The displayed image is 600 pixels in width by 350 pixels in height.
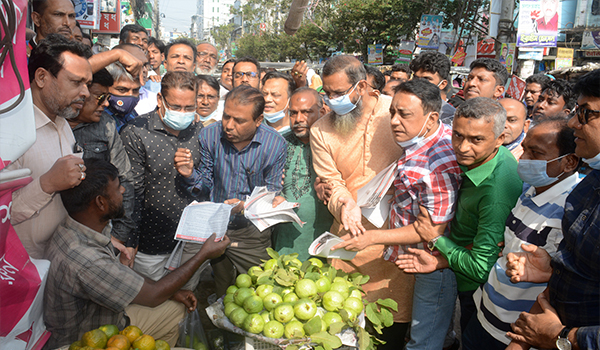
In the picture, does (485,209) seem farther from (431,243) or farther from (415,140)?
(415,140)

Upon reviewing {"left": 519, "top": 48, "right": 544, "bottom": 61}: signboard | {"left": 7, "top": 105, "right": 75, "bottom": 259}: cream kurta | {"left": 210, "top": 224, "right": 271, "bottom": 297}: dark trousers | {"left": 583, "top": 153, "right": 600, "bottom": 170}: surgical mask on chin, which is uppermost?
{"left": 519, "top": 48, "right": 544, "bottom": 61}: signboard

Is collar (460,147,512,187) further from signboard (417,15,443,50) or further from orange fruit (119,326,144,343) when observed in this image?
signboard (417,15,443,50)

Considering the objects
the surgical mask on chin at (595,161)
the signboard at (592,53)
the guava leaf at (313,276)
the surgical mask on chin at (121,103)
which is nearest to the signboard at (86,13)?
the surgical mask on chin at (121,103)

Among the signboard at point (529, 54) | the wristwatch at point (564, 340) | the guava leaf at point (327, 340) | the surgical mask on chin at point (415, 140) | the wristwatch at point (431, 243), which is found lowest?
the guava leaf at point (327, 340)

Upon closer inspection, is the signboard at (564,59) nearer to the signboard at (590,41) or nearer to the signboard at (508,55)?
the signboard at (508,55)

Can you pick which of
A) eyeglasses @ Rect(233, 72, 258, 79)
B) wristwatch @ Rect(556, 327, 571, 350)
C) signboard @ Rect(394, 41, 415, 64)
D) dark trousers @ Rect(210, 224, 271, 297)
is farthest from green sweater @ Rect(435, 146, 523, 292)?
signboard @ Rect(394, 41, 415, 64)

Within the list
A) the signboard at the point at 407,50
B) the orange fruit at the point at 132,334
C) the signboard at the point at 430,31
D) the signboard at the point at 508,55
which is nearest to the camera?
the orange fruit at the point at 132,334

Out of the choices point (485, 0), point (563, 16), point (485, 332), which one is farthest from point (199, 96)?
point (563, 16)

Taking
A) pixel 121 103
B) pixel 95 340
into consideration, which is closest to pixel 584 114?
pixel 95 340

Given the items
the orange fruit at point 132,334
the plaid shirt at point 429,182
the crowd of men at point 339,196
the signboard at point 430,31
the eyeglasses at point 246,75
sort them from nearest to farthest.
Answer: the crowd of men at point 339,196
the orange fruit at point 132,334
the plaid shirt at point 429,182
the eyeglasses at point 246,75
the signboard at point 430,31

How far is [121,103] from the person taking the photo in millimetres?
3281

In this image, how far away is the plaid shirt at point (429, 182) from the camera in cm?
219

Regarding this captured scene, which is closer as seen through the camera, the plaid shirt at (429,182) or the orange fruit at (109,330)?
the orange fruit at (109,330)

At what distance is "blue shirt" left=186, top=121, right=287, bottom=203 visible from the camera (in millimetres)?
2980
